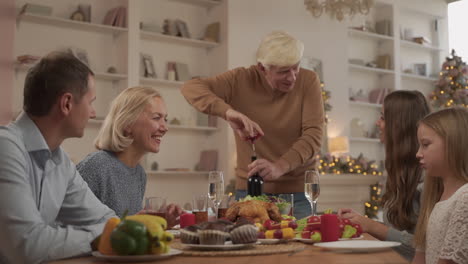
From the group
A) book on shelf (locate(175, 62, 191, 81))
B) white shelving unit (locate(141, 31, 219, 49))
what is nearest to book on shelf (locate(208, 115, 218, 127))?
book on shelf (locate(175, 62, 191, 81))

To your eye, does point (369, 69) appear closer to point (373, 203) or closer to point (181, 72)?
point (373, 203)

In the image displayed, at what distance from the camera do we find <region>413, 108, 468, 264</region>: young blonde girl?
6.52ft

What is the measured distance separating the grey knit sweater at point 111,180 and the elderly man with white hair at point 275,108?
63cm

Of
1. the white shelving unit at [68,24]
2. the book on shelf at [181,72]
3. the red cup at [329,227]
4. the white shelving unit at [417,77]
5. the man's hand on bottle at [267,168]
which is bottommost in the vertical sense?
the red cup at [329,227]

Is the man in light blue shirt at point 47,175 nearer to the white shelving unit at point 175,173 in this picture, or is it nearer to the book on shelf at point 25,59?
the book on shelf at point 25,59

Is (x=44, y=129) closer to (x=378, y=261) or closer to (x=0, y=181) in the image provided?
(x=0, y=181)

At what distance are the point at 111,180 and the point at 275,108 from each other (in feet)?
3.64

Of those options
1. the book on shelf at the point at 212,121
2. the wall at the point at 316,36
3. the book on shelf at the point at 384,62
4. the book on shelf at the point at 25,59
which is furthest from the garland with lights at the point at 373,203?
the book on shelf at the point at 25,59

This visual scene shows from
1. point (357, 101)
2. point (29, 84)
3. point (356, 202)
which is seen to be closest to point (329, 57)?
point (357, 101)

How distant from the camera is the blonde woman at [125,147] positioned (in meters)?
2.48

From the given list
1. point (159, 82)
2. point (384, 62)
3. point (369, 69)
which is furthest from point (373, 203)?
point (159, 82)

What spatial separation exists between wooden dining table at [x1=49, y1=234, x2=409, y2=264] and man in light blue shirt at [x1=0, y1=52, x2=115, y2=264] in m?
0.08

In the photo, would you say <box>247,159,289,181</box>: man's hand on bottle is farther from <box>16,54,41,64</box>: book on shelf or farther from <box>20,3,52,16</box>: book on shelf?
<box>20,3,52,16</box>: book on shelf

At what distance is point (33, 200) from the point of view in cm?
151
